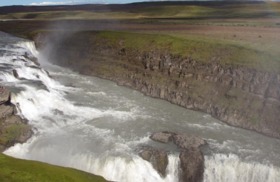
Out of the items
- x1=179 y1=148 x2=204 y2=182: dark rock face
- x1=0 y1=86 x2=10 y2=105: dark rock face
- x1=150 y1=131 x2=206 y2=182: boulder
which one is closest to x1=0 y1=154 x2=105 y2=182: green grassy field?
x1=150 y1=131 x2=206 y2=182: boulder

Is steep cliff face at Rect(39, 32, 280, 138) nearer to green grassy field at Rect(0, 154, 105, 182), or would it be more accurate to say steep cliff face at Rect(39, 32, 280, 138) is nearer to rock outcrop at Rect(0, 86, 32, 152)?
rock outcrop at Rect(0, 86, 32, 152)

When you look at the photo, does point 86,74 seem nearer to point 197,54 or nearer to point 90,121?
point 197,54

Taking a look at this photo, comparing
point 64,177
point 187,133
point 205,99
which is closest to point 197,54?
point 205,99

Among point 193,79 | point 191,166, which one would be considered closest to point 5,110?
point 191,166

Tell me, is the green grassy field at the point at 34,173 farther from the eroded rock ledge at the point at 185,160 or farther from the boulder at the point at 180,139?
the boulder at the point at 180,139

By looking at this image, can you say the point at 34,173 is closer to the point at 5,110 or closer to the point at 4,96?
the point at 5,110

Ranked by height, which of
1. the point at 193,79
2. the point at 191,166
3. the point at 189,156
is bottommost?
the point at 191,166
